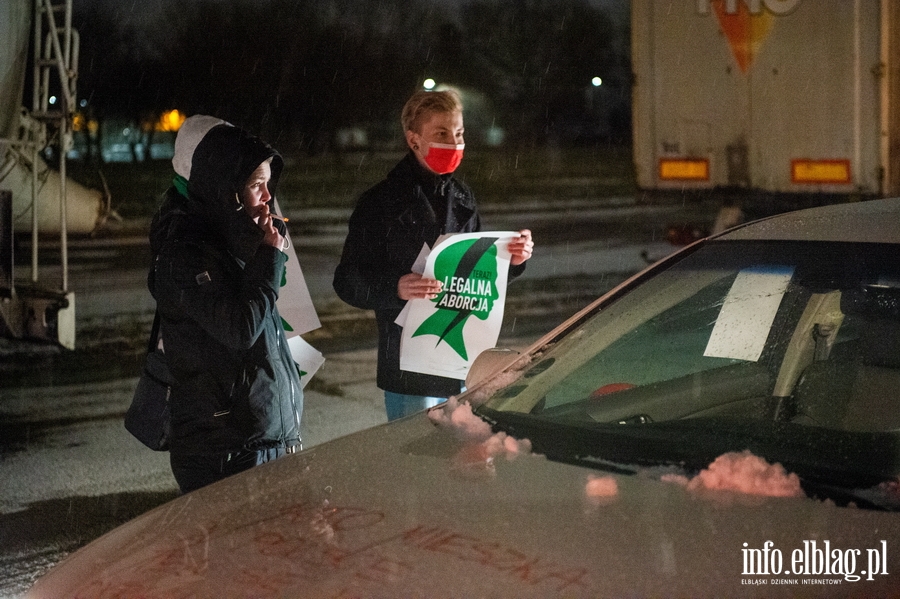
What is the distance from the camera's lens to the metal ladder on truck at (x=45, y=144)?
7535mm

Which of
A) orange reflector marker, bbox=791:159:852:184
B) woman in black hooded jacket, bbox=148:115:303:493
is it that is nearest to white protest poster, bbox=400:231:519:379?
woman in black hooded jacket, bbox=148:115:303:493

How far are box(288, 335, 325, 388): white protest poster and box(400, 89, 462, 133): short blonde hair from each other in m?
0.89

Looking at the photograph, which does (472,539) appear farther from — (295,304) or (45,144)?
(45,144)

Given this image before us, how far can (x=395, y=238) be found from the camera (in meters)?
4.15

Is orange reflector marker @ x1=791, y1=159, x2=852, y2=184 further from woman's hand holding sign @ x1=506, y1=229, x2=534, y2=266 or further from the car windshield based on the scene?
the car windshield

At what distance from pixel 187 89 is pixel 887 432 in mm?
40045

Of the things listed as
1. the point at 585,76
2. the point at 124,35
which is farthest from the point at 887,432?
the point at 585,76

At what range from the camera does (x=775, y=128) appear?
6840 mm

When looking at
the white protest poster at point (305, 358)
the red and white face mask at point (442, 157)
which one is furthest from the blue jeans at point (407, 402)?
the red and white face mask at point (442, 157)

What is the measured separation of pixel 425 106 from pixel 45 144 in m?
4.59

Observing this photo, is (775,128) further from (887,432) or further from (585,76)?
(585,76)

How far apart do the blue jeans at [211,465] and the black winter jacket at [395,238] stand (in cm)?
94

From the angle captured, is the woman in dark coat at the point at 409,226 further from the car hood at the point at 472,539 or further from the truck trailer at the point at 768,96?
the truck trailer at the point at 768,96

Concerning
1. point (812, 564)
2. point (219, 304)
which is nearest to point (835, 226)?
point (812, 564)
